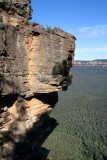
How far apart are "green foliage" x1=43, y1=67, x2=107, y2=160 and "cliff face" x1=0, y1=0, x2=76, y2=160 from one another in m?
31.3

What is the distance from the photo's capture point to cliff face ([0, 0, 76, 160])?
5.39 meters

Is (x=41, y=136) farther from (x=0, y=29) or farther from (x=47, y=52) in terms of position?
(x=0, y=29)

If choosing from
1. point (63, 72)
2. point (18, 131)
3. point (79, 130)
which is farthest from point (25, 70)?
point (79, 130)

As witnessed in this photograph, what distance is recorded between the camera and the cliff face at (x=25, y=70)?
539 centimetres

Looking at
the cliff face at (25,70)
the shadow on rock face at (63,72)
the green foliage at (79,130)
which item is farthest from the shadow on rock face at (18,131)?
the green foliage at (79,130)

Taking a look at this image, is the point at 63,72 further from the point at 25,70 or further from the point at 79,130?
the point at 79,130

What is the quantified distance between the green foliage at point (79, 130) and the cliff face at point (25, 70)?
1231 inches

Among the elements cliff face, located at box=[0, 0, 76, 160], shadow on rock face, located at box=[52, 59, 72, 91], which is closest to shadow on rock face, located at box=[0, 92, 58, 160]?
cliff face, located at box=[0, 0, 76, 160]

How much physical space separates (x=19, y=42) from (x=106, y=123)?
83123 millimetres

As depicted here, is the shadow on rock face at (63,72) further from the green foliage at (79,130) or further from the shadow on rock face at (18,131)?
the green foliage at (79,130)

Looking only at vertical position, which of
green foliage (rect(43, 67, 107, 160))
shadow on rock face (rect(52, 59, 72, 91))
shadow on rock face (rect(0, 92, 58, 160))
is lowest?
green foliage (rect(43, 67, 107, 160))

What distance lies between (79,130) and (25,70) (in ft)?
247

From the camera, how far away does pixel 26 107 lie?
6.24 m

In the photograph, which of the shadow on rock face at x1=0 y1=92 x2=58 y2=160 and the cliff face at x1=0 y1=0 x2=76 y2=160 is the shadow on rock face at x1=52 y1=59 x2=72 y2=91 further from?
the shadow on rock face at x1=0 y1=92 x2=58 y2=160
